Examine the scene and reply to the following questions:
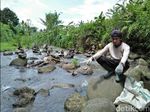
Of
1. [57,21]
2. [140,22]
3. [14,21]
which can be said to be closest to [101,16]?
[140,22]

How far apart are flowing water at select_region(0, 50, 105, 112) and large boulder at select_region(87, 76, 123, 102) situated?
1209mm

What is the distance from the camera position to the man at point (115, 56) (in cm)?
780

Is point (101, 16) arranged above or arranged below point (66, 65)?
above

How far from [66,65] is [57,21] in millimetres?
22679

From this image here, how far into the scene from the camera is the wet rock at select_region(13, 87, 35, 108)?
9.80 meters

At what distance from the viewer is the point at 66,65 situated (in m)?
16.2

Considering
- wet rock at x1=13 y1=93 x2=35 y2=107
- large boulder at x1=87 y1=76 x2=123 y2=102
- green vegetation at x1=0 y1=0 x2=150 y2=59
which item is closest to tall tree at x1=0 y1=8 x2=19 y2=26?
green vegetation at x1=0 y1=0 x2=150 y2=59

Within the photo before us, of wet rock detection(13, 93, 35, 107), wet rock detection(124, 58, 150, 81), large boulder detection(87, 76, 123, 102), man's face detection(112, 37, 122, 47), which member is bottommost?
wet rock detection(13, 93, 35, 107)

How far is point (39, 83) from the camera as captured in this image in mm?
Result: 13180

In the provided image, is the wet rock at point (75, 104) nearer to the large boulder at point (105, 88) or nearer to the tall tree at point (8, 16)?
the large boulder at point (105, 88)

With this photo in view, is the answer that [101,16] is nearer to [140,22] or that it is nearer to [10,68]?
[10,68]

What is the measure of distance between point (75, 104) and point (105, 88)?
1.07 meters

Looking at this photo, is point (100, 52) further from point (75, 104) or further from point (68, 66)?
point (68, 66)

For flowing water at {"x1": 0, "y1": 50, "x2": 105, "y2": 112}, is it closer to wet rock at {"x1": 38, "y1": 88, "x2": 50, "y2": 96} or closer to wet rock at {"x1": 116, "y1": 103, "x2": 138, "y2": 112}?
wet rock at {"x1": 38, "y1": 88, "x2": 50, "y2": 96}
